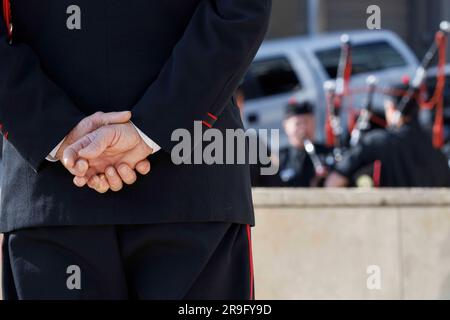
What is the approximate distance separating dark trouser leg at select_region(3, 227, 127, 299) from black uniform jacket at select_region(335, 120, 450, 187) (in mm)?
5065

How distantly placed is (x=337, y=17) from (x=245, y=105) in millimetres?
6431

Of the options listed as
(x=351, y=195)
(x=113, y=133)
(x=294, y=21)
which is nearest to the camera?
(x=113, y=133)

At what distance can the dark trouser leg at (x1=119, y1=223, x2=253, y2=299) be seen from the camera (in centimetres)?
206

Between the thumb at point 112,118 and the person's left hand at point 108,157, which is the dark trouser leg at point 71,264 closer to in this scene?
the person's left hand at point 108,157

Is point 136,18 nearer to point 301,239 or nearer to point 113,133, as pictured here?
point 113,133

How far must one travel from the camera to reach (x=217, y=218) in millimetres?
2107

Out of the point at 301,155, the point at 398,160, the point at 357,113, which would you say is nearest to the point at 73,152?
the point at 398,160

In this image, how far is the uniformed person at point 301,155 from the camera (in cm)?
776

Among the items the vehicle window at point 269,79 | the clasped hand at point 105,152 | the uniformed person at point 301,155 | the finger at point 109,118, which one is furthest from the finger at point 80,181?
the vehicle window at point 269,79

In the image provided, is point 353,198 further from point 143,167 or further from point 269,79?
point 269,79

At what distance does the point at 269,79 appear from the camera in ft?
40.5

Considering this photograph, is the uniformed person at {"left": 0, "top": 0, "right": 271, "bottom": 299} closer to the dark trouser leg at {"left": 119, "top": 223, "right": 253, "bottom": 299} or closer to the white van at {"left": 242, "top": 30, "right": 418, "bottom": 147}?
the dark trouser leg at {"left": 119, "top": 223, "right": 253, "bottom": 299}

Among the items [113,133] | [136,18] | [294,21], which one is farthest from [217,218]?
[294,21]

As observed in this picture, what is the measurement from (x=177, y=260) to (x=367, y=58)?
10966 millimetres
